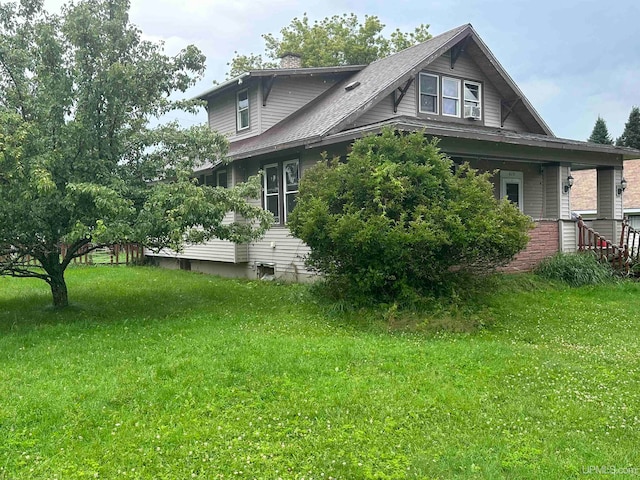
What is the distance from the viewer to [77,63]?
8391mm

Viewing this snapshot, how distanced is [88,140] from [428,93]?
9.26 meters

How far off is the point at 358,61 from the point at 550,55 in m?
11.9

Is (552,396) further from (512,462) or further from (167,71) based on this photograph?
(167,71)

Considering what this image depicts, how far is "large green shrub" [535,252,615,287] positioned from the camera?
1186 cm

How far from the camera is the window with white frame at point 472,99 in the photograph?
15.1 meters

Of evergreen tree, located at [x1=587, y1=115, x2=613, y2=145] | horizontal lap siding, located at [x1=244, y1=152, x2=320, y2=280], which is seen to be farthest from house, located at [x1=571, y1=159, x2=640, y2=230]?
horizontal lap siding, located at [x1=244, y1=152, x2=320, y2=280]

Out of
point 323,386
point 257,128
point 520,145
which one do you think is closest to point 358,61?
point 257,128

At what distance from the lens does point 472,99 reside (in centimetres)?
1528

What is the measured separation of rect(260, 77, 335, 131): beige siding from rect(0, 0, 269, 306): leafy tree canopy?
5736mm

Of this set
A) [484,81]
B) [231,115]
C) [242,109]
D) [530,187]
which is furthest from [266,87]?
[530,187]

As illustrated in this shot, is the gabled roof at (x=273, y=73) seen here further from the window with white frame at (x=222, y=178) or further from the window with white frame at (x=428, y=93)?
the window with white frame at (x=428, y=93)

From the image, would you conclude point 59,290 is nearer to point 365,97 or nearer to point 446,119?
point 365,97

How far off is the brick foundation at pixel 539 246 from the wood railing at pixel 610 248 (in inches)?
32.9

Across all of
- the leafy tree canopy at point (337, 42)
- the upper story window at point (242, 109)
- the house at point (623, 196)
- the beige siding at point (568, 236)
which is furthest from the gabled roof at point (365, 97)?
the leafy tree canopy at point (337, 42)
